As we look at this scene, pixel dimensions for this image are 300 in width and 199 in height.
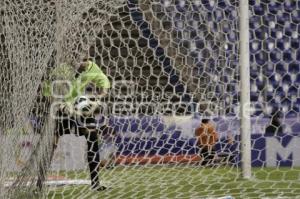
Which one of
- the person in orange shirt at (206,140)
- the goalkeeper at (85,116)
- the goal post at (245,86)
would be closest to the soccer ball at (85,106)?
the goalkeeper at (85,116)

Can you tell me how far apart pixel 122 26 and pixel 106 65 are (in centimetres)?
27

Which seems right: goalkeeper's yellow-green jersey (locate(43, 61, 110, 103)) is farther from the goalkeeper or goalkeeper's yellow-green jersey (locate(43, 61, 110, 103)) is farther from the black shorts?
the black shorts

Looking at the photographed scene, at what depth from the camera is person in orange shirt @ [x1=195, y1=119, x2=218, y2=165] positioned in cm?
398

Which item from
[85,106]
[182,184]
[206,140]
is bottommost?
[182,184]

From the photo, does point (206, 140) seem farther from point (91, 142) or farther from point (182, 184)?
point (91, 142)

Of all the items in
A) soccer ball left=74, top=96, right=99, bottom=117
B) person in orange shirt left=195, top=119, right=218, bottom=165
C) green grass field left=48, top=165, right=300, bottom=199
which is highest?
soccer ball left=74, top=96, right=99, bottom=117

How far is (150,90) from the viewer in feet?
12.8

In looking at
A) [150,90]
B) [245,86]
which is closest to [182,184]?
[150,90]

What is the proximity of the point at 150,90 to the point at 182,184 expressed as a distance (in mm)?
583

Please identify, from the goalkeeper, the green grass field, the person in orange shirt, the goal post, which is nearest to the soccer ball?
the goalkeeper

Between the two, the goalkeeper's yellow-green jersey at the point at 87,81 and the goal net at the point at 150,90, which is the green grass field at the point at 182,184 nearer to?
the goal net at the point at 150,90

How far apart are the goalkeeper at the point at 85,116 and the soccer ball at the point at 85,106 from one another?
2 cm

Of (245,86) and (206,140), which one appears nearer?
(245,86)

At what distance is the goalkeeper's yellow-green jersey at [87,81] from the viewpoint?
366 centimetres
